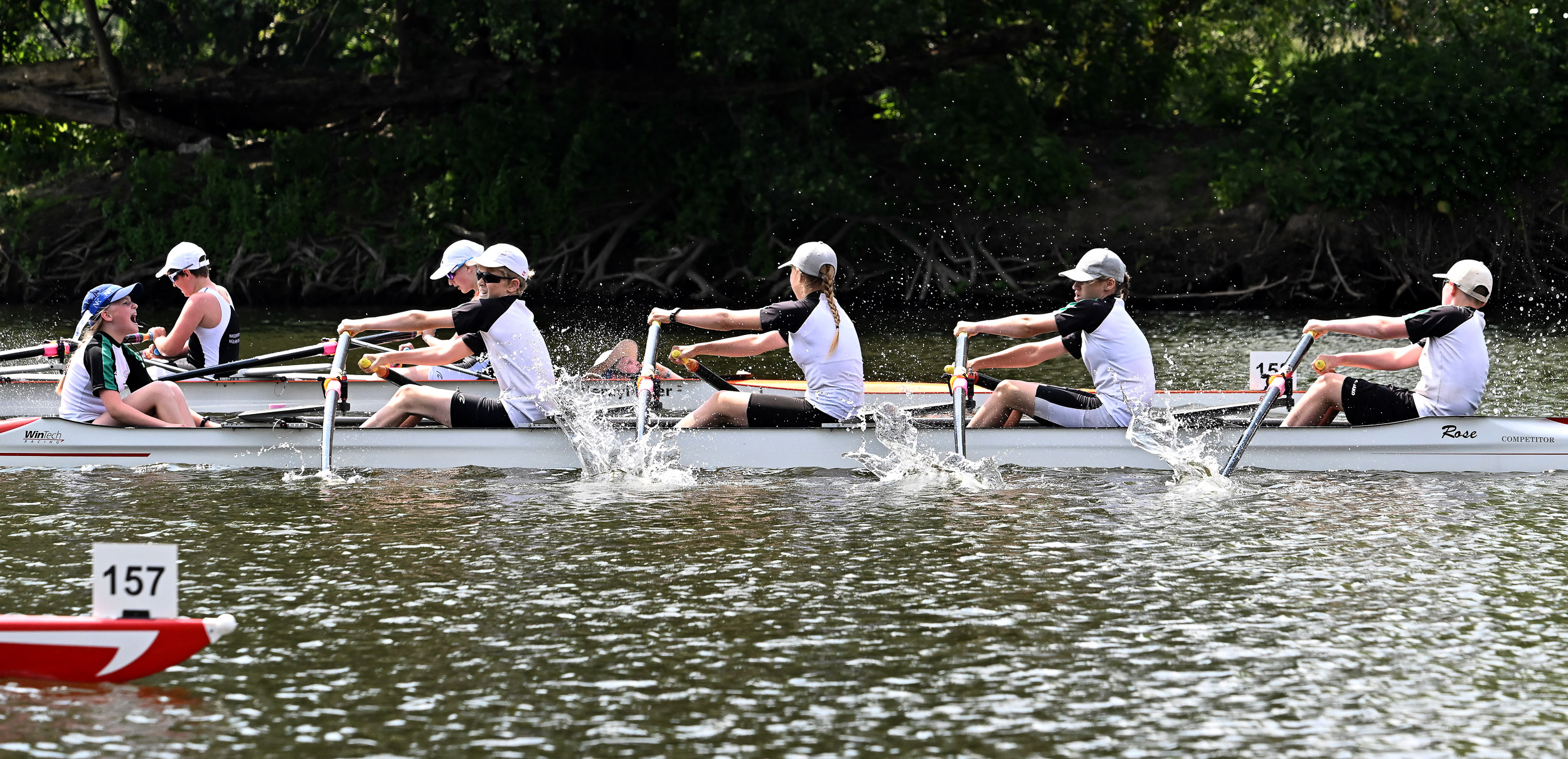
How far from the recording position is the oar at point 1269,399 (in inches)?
420

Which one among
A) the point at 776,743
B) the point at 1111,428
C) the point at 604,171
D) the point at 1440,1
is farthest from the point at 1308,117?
the point at 776,743

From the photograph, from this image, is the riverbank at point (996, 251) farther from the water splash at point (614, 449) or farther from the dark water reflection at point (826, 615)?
the dark water reflection at point (826, 615)

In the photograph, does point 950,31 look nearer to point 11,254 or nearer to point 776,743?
point 11,254

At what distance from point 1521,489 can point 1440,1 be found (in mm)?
22524

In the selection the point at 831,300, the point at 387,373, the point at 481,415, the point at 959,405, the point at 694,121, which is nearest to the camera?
the point at 959,405

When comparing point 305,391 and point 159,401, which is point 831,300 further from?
point 305,391

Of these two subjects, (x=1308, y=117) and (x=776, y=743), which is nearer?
(x=776, y=743)

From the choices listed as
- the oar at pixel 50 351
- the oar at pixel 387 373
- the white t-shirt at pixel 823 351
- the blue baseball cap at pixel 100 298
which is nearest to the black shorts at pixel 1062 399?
the white t-shirt at pixel 823 351

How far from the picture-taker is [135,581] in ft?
20.1

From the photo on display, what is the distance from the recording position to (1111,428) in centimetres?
1093

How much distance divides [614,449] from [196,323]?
4.15 m

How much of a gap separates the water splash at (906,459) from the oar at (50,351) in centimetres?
571

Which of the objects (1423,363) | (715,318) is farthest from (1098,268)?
(715,318)

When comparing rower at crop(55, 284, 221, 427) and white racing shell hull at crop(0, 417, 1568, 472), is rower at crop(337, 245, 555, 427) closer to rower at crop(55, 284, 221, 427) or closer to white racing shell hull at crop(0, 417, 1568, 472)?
white racing shell hull at crop(0, 417, 1568, 472)
